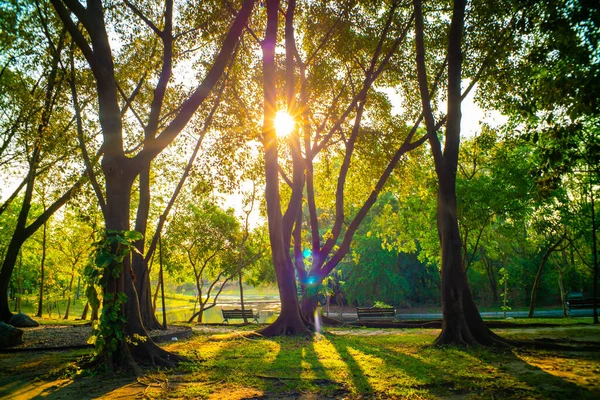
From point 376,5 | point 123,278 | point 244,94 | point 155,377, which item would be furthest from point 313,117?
point 155,377

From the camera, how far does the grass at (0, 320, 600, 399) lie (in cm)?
543

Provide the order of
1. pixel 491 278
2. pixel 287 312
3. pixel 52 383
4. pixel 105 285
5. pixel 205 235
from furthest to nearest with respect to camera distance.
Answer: pixel 491 278, pixel 205 235, pixel 287 312, pixel 105 285, pixel 52 383

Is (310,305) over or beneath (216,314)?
over

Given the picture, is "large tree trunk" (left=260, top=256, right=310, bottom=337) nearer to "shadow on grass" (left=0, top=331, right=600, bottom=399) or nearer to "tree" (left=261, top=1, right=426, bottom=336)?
"tree" (left=261, top=1, right=426, bottom=336)

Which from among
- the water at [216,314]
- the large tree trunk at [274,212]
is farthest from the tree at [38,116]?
the water at [216,314]

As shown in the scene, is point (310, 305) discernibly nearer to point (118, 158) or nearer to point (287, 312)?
point (287, 312)

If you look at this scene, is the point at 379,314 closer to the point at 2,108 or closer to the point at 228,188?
the point at 228,188

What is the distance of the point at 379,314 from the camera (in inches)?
832

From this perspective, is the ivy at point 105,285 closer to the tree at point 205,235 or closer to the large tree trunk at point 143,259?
the large tree trunk at point 143,259

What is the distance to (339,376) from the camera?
6.50m

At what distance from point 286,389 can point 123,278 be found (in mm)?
3889

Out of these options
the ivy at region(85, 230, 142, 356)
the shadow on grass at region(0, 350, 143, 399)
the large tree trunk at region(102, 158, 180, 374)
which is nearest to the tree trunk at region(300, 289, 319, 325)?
the large tree trunk at region(102, 158, 180, 374)

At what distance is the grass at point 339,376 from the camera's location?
5.43 metres

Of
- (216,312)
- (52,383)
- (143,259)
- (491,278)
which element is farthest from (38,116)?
(216,312)
